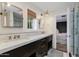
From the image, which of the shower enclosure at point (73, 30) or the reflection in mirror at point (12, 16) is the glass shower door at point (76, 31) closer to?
the shower enclosure at point (73, 30)

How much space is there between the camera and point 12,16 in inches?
92.3

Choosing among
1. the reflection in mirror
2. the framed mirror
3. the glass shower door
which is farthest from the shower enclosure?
the reflection in mirror

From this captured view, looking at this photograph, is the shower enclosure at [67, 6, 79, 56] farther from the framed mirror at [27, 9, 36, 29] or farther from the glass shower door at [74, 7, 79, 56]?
the framed mirror at [27, 9, 36, 29]

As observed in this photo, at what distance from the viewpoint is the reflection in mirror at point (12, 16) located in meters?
2.08

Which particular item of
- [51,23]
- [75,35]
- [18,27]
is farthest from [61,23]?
[18,27]

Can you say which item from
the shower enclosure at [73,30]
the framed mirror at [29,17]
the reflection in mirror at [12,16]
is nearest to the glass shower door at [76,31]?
the shower enclosure at [73,30]

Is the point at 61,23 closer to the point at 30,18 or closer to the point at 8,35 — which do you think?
the point at 30,18

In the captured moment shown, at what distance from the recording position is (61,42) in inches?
233

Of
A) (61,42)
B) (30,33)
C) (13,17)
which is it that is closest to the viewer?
(13,17)

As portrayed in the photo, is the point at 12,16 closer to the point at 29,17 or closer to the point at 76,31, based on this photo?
the point at 29,17

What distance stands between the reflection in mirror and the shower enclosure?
1.42 meters

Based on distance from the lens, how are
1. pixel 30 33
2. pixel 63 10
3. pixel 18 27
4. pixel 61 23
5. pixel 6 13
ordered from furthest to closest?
pixel 61 23 < pixel 63 10 < pixel 30 33 < pixel 18 27 < pixel 6 13

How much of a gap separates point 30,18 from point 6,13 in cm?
134

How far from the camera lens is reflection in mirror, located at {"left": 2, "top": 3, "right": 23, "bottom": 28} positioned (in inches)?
82.0
